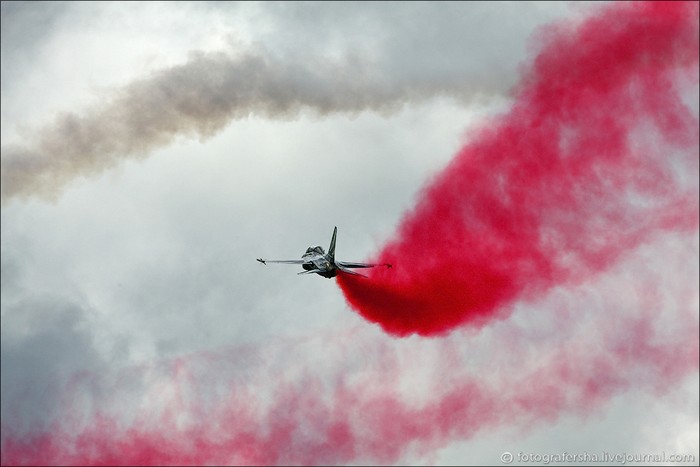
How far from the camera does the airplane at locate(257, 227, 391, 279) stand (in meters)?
95.9

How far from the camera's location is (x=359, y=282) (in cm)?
9875

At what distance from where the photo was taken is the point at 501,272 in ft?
329

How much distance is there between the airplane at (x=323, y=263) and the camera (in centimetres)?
9594

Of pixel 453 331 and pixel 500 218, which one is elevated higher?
pixel 500 218

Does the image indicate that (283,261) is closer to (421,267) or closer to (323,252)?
(323,252)

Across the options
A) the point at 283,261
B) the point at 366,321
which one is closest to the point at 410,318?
the point at 366,321

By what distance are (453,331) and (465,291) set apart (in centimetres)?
257

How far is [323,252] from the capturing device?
Answer: 9681 cm

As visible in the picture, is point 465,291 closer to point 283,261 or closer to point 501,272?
point 501,272

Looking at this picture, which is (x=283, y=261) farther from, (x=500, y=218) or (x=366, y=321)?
(x=500, y=218)

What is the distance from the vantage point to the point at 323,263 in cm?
9606

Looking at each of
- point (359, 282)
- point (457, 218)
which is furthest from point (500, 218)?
point (359, 282)

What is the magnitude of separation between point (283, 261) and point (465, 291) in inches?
456

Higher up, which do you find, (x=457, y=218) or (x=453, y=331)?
(x=457, y=218)
